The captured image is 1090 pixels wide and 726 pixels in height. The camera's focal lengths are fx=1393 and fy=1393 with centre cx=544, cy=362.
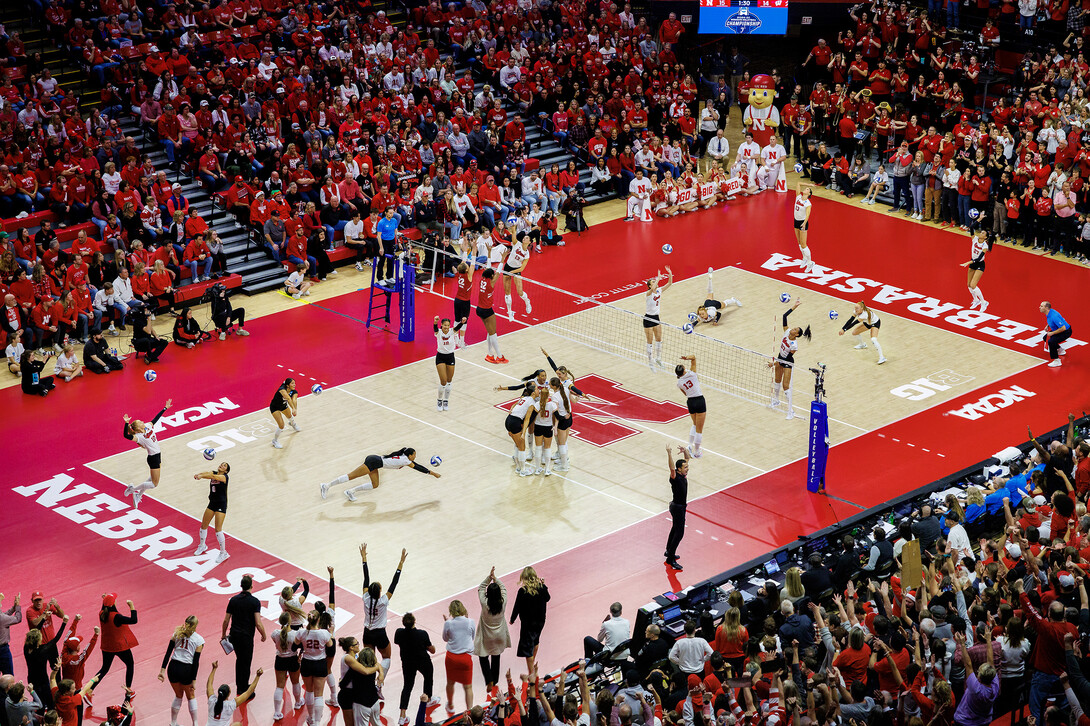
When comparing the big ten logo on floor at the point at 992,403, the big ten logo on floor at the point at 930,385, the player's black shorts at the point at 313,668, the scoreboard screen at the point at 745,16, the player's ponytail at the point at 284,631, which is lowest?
the big ten logo on floor at the point at 992,403

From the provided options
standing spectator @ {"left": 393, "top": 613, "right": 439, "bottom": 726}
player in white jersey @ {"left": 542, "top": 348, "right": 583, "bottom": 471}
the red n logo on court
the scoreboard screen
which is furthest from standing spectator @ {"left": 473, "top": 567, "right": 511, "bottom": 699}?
the scoreboard screen

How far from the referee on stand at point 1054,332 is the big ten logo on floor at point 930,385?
6.30 feet

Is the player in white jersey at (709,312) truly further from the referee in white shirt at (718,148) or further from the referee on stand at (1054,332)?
the referee in white shirt at (718,148)

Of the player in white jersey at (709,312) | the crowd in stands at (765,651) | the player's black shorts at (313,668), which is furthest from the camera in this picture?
the player in white jersey at (709,312)

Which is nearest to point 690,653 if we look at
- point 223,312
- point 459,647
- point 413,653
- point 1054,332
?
point 459,647

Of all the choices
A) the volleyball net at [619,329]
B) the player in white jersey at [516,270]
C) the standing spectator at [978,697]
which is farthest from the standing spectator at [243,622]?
the player in white jersey at [516,270]

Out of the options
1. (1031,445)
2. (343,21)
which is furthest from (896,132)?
(1031,445)

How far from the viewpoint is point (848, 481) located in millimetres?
23375

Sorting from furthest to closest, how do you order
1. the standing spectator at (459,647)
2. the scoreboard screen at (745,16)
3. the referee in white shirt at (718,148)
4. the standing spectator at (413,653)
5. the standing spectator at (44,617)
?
the scoreboard screen at (745,16) → the referee in white shirt at (718,148) → the standing spectator at (44,617) → the standing spectator at (459,647) → the standing spectator at (413,653)

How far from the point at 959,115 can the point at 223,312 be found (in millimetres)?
21734

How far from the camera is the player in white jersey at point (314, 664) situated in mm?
16375

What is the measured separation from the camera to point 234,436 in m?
24.8

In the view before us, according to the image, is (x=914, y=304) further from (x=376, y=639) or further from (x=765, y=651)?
(x=376, y=639)

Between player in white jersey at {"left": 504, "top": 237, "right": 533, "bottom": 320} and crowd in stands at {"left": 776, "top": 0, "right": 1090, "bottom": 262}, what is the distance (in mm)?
11415
